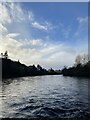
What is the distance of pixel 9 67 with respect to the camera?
294 ft

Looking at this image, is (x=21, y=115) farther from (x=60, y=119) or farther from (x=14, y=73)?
(x=14, y=73)

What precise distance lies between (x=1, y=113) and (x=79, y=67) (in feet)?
297

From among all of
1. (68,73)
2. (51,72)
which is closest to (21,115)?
(68,73)

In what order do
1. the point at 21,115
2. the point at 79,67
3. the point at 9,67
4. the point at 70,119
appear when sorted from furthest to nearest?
the point at 79,67, the point at 9,67, the point at 21,115, the point at 70,119

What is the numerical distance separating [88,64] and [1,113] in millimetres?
84710

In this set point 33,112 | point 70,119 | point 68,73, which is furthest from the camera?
point 68,73

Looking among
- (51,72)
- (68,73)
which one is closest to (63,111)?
(68,73)

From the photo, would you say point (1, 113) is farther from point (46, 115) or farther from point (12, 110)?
Result: point (46, 115)

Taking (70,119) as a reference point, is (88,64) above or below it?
above

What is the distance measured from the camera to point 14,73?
9369 centimetres

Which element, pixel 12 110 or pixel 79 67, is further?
pixel 79 67

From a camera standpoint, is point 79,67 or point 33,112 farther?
point 79,67

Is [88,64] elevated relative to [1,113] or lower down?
elevated

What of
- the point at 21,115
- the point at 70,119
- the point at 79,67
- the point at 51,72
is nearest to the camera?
the point at 70,119
